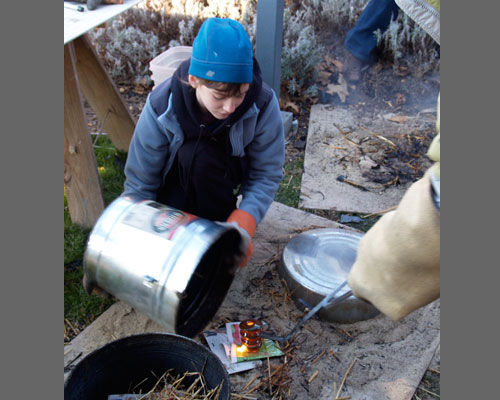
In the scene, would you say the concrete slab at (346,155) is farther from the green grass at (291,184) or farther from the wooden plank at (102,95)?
the wooden plank at (102,95)

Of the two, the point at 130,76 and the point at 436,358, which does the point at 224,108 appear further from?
the point at 130,76

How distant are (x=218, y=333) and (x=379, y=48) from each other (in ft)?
12.7

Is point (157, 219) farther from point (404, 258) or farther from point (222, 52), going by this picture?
point (404, 258)

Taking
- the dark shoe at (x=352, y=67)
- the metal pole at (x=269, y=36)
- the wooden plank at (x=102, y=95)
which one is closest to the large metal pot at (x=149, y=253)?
the wooden plank at (x=102, y=95)

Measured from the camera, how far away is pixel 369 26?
5.03 metres

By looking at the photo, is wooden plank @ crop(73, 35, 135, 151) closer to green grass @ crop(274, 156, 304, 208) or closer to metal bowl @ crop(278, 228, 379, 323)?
green grass @ crop(274, 156, 304, 208)

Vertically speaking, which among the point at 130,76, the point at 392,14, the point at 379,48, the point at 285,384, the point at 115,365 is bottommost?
the point at 285,384

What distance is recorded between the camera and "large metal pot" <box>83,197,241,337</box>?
1.64 metres

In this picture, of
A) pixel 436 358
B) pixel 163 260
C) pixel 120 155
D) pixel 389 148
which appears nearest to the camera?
pixel 163 260

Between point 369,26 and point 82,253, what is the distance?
3678 mm

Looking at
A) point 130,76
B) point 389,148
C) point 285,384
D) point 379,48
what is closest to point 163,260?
point 285,384

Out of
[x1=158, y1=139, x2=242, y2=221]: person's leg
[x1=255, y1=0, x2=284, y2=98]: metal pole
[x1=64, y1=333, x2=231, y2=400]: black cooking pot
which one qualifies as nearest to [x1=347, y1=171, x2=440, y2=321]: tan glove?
[x1=64, y1=333, x2=231, y2=400]: black cooking pot

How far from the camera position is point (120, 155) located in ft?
11.7

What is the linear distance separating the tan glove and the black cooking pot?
0.62 metres
